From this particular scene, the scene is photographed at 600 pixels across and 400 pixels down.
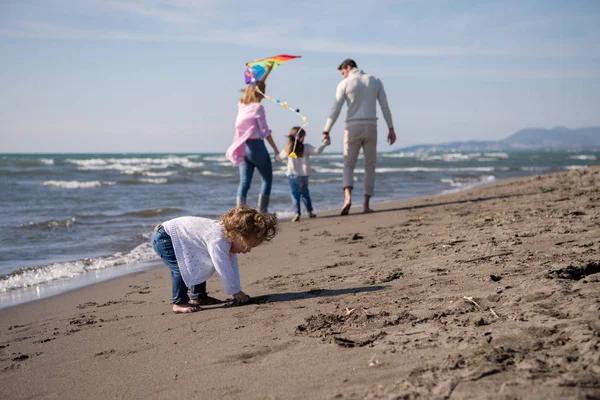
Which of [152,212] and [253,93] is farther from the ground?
[253,93]

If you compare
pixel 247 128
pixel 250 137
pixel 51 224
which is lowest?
pixel 51 224

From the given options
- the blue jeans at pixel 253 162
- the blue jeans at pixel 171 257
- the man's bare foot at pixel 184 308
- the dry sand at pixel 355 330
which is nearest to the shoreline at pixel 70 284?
the dry sand at pixel 355 330

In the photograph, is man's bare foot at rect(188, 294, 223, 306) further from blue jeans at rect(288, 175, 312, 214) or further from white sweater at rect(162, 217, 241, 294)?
blue jeans at rect(288, 175, 312, 214)

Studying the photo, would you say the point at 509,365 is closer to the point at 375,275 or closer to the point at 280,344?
the point at 280,344

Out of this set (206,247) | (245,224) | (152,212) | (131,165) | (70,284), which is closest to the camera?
(245,224)

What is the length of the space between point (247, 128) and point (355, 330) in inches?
191

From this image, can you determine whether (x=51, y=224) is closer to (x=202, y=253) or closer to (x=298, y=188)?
(x=298, y=188)

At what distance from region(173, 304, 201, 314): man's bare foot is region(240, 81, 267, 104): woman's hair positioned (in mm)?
4123

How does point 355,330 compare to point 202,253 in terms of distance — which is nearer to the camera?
point 355,330

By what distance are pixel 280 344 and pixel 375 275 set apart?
1.41m

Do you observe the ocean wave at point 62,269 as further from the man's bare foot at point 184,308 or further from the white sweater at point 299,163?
the white sweater at point 299,163

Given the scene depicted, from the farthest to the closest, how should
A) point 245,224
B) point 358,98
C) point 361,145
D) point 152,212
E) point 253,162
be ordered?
point 152,212 → point 361,145 → point 358,98 → point 253,162 → point 245,224

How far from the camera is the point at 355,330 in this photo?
277 cm

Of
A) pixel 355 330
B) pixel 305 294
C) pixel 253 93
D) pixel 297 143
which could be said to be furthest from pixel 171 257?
pixel 297 143
